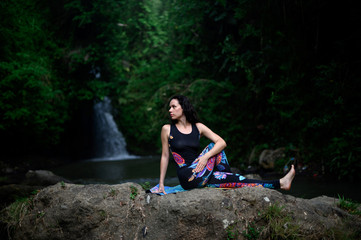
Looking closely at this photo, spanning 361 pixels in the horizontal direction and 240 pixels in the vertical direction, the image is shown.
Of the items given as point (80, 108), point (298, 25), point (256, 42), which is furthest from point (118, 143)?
point (298, 25)

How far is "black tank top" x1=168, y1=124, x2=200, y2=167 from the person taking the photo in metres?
4.17

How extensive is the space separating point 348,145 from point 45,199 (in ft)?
20.6

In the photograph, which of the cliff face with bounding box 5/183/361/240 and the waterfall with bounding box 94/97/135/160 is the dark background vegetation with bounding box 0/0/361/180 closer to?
the waterfall with bounding box 94/97/135/160

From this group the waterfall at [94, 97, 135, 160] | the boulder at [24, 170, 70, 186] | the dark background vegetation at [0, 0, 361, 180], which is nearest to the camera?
the dark background vegetation at [0, 0, 361, 180]

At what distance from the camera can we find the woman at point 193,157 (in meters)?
4.00

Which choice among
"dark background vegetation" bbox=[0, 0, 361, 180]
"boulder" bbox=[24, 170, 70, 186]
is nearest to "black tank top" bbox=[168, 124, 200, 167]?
"dark background vegetation" bbox=[0, 0, 361, 180]

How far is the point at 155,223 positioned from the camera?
361 cm

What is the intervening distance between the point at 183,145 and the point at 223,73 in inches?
290

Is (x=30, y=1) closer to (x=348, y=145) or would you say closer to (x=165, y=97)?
(x=165, y=97)

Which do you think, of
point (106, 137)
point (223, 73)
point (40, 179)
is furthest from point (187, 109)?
point (106, 137)

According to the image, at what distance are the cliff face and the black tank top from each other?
51 centimetres

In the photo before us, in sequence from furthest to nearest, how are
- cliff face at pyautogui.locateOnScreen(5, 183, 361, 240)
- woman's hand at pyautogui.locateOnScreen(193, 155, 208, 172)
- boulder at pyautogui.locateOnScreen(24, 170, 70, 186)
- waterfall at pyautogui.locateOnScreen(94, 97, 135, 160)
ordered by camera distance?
waterfall at pyautogui.locateOnScreen(94, 97, 135, 160) < boulder at pyautogui.locateOnScreen(24, 170, 70, 186) < woman's hand at pyautogui.locateOnScreen(193, 155, 208, 172) < cliff face at pyautogui.locateOnScreen(5, 183, 361, 240)

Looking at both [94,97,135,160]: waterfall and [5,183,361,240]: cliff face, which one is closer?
[5,183,361,240]: cliff face

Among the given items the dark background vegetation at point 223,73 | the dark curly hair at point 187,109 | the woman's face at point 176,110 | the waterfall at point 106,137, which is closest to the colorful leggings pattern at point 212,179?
the dark curly hair at point 187,109
